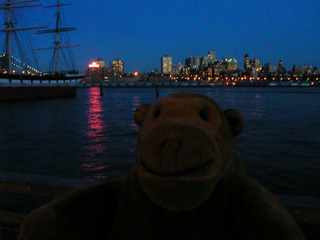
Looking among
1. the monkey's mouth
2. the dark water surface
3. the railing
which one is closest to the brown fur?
the monkey's mouth

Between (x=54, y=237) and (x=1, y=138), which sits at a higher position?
(x=54, y=237)

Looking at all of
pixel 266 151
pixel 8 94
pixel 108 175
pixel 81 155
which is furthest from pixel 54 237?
pixel 8 94

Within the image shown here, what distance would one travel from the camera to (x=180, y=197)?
1062 millimetres

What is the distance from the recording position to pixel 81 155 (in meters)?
10.5

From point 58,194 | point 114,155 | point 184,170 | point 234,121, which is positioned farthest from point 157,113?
point 114,155

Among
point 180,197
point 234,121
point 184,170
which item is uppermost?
point 234,121

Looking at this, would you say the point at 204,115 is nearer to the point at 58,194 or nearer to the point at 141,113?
the point at 141,113

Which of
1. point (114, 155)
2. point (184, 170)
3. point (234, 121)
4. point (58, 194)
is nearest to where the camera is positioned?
point (184, 170)

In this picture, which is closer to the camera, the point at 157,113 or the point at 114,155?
the point at 157,113

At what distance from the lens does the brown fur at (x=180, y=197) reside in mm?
1078

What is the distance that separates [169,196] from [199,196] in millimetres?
117

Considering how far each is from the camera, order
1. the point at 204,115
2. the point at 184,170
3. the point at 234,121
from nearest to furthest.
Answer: the point at 184,170 → the point at 204,115 → the point at 234,121

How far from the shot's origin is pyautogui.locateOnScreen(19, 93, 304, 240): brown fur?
108 cm

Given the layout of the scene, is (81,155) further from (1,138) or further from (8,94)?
(8,94)
